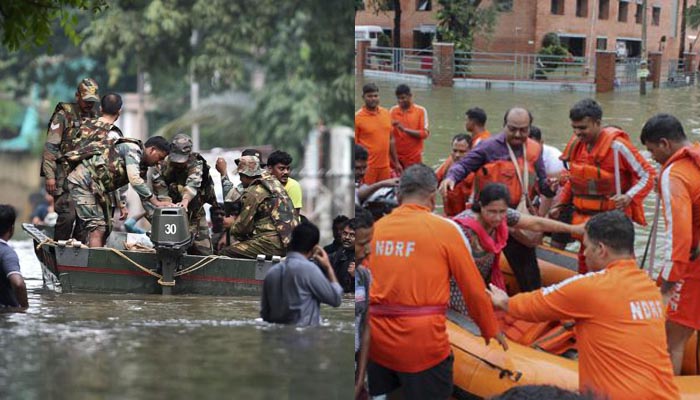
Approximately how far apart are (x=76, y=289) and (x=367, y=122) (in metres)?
0.95

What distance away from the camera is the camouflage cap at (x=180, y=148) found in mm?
3006

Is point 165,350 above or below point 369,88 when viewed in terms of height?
below

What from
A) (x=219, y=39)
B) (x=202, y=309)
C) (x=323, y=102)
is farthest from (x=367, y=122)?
(x=202, y=309)

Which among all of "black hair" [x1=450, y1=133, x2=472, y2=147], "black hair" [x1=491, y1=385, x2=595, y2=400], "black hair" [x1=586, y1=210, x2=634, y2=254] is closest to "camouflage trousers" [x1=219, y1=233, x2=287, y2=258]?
"black hair" [x1=450, y1=133, x2=472, y2=147]

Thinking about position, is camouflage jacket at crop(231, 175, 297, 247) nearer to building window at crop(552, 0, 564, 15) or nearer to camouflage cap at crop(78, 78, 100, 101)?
camouflage cap at crop(78, 78, 100, 101)

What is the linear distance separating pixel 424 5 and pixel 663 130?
103cm

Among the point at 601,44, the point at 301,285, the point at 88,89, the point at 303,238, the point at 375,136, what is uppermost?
the point at 601,44

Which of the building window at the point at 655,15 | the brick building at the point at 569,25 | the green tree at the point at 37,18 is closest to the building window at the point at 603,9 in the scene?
the brick building at the point at 569,25

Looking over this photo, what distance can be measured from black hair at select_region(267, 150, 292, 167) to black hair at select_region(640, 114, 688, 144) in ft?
3.72

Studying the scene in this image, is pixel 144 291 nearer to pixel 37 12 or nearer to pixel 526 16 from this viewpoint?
pixel 37 12

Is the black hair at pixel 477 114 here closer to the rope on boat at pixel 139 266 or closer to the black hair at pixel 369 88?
the black hair at pixel 369 88

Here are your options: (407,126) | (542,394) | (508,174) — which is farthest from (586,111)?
(542,394)

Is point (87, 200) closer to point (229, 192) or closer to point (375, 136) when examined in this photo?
point (229, 192)

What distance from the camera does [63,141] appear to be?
312 cm
